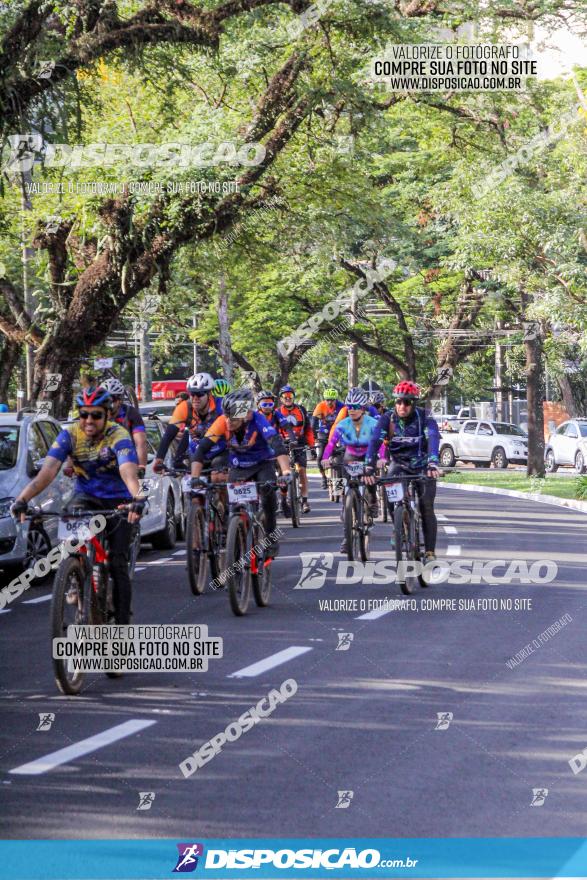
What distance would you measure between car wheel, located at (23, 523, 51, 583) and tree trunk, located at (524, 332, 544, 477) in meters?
25.7

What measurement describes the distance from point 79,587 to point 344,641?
104 inches

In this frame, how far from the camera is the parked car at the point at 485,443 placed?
50250 millimetres

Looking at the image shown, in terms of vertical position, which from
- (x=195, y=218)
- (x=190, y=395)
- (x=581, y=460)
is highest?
(x=195, y=218)

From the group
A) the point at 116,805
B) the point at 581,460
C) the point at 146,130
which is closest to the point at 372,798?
the point at 116,805

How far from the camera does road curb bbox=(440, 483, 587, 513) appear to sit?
94.5ft

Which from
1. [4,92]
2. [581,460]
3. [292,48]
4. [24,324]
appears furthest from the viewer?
[581,460]

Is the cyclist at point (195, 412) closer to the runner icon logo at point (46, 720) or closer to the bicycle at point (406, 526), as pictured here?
the bicycle at point (406, 526)

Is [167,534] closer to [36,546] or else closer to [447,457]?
[36,546]

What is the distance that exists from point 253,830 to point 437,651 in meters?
4.75

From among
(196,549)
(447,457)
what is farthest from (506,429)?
(196,549)

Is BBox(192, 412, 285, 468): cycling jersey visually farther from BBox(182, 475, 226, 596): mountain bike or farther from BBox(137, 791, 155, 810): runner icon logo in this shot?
BBox(137, 791, 155, 810): runner icon logo

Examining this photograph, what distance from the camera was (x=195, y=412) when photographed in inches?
600

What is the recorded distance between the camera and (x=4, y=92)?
48.3 feet

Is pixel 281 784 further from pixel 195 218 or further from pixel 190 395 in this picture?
pixel 195 218
